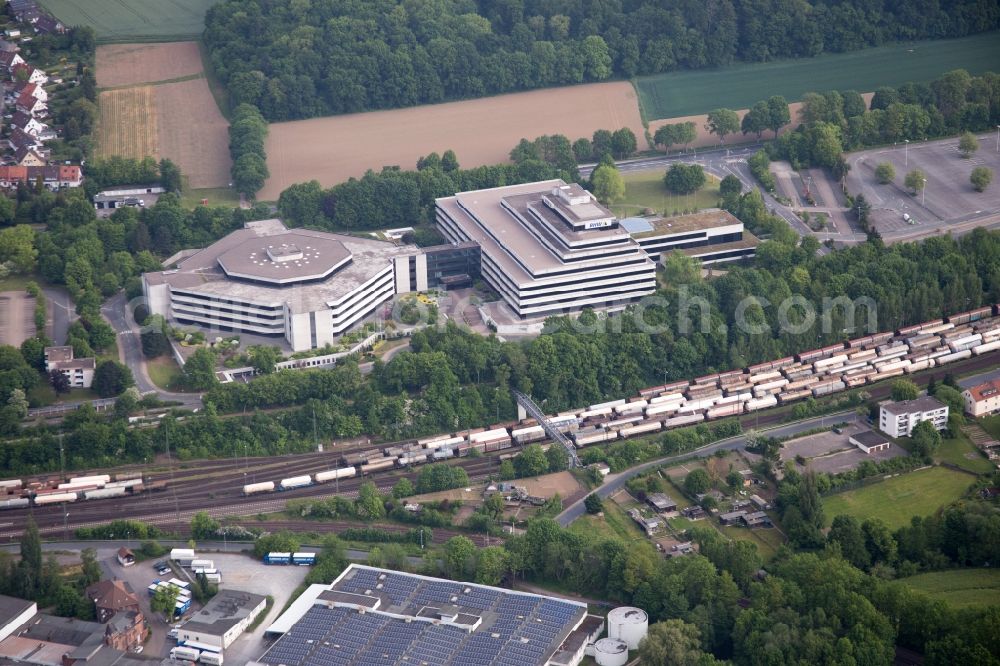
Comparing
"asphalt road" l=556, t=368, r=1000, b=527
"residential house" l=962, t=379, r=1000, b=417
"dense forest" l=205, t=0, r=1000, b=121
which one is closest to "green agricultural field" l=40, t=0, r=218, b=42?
"dense forest" l=205, t=0, r=1000, b=121

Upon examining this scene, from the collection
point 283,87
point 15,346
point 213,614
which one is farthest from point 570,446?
point 283,87

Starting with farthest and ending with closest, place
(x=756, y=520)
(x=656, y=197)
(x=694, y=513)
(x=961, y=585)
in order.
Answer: (x=656, y=197)
(x=694, y=513)
(x=756, y=520)
(x=961, y=585)

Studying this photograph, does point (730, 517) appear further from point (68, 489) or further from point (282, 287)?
point (68, 489)

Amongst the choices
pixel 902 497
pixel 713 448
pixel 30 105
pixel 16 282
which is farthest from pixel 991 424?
pixel 30 105

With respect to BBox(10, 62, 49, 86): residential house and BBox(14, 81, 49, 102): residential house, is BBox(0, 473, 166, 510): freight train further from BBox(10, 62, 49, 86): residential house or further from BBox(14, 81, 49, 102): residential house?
BBox(10, 62, 49, 86): residential house

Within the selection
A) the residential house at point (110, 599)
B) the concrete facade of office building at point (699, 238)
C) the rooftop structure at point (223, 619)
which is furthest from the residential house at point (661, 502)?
the residential house at point (110, 599)

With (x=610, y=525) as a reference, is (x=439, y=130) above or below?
above

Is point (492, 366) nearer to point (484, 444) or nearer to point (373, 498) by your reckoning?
point (484, 444)
